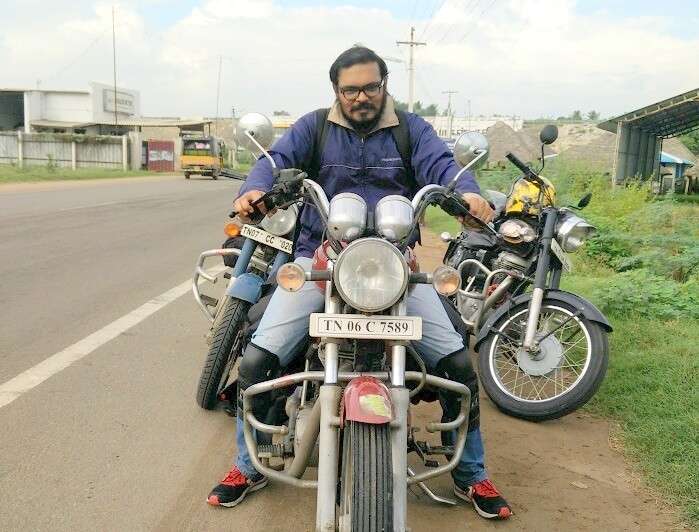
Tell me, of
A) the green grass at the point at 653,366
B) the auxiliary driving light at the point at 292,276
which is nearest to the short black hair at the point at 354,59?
the auxiliary driving light at the point at 292,276

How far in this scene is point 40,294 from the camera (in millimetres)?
7035

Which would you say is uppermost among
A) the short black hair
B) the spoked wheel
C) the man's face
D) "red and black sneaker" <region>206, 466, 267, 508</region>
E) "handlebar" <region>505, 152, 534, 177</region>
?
the short black hair

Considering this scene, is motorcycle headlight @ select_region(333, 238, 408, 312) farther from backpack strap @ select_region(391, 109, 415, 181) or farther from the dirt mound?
the dirt mound

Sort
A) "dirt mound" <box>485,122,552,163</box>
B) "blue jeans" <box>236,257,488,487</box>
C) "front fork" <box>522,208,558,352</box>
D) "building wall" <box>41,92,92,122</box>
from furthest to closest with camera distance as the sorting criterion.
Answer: "building wall" <box>41,92,92,122</box> → "dirt mound" <box>485,122,552,163</box> → "front fork" <box>522,208,558,352</box> → "blue jeans" <box>236,257,488,487</box>

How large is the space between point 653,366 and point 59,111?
→ 59.1m

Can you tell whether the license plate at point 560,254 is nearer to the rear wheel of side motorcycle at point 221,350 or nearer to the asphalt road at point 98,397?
the rear wheel of side motorcycle at point 221,350

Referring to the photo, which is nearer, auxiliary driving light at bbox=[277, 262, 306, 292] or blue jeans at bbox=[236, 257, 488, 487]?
auxiliary driving light at bbox=[277, 262, 306, 292]

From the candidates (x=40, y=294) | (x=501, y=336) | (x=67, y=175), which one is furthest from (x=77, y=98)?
(x=501, y=336)

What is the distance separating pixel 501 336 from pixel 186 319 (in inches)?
117

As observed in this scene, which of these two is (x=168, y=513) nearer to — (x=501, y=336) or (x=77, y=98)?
(x=501, y=336)

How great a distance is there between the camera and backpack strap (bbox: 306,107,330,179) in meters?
3.42

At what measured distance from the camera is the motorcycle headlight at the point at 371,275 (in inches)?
93.7

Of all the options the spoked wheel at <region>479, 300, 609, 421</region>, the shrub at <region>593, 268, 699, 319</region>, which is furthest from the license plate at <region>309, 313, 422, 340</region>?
the shrub at <region>593, 268, 699, 319</region>

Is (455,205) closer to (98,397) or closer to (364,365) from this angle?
(364,365)
